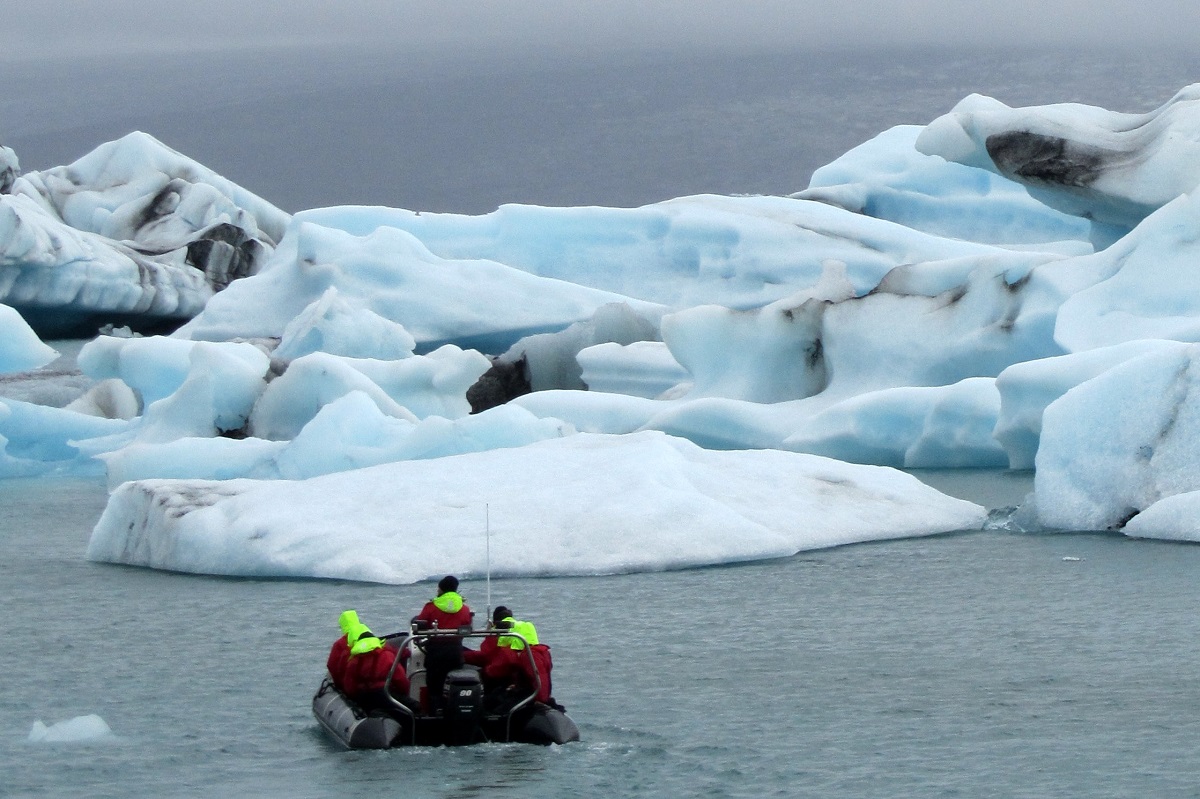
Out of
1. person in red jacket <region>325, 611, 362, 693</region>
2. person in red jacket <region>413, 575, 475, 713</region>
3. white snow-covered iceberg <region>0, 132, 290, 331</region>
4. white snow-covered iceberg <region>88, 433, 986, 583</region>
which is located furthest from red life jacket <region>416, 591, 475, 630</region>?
white snow-covered iceberg <region>0, 132, 290, 331</region>

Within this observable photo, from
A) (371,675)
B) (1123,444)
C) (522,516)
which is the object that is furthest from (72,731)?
(1123,444)

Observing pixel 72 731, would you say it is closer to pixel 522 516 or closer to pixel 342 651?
pixel 342 651

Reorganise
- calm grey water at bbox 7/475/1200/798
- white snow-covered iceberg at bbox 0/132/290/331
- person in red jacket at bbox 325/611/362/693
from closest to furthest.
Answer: calm grey water at bbox 7/475/1200/798 < person in red jacket at bbox 325/611/362/693 < white snow-covered iceberg at bbox 0/132/290/331

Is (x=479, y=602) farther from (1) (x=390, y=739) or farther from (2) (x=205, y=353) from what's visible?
(2) (x=205, y=353)

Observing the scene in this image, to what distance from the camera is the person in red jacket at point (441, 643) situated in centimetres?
668

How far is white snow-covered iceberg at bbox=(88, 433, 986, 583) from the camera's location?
1028cm

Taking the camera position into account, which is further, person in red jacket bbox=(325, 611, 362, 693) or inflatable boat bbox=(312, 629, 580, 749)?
person in red jacket bbox=(325, 611, 362, 693)

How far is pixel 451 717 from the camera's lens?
21.7 ft

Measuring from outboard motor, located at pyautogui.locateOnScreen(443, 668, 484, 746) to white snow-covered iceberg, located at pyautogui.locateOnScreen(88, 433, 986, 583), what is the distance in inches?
128

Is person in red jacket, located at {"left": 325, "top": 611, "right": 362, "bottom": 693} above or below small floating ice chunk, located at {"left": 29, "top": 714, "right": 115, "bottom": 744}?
above

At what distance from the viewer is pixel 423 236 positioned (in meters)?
21.5

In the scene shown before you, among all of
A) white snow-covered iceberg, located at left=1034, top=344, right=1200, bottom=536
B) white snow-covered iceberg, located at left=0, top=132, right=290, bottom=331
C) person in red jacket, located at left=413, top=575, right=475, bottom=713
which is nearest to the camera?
person in red jacket, located at left=413, top=575, right=475, bottom=713

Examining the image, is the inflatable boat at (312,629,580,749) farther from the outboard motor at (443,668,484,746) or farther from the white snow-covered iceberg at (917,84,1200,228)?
the white snow-covered iceberg at (917,84,1200,228)

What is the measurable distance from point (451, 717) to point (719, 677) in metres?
1.65
